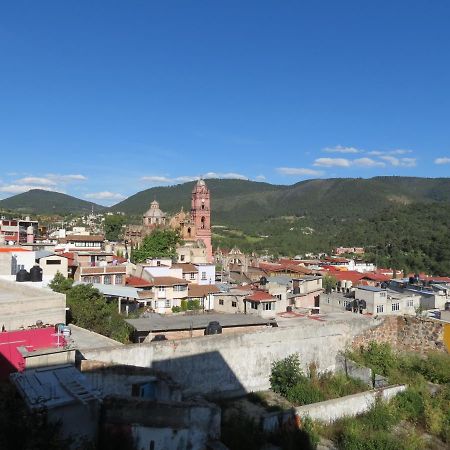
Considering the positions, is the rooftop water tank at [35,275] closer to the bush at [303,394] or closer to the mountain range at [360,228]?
the bush at [303,394]

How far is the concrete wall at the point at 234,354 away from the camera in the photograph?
1165cm

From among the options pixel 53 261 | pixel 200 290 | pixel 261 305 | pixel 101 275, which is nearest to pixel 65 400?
pixel 53 261

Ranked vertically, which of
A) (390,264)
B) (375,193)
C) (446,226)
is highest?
(375,193)

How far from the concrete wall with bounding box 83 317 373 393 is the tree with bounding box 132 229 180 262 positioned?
27587 mm

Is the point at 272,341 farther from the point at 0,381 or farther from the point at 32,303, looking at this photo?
the point at 0,381

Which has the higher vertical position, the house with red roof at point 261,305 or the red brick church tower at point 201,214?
the red brick church tower at point 201,214

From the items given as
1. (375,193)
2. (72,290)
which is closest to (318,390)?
(72,290)

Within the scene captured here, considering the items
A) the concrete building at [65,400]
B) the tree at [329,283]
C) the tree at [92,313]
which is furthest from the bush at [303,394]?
the tree at [329,283]

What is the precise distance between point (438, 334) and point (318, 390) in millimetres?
5583

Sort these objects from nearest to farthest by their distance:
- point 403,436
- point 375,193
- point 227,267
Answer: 1. point 403,436
2. point 227,267
3. point 375,193

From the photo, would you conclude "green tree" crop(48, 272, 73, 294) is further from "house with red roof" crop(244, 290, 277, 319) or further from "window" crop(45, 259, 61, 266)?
"house with red roof" crop(244, 290, 277, 319)

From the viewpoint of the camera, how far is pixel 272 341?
552 inches

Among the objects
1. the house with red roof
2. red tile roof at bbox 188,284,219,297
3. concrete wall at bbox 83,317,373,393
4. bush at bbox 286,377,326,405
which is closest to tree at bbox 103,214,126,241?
red tile roof at bbox 188,284,219,297

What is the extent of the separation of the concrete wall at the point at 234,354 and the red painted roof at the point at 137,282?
1578 centimetres
